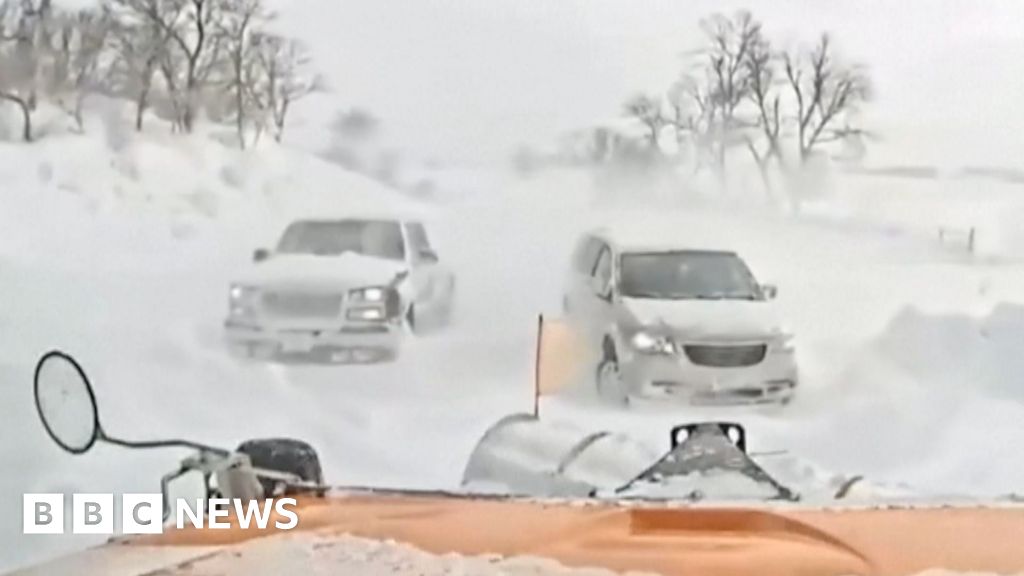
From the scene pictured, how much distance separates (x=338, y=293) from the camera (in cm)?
146

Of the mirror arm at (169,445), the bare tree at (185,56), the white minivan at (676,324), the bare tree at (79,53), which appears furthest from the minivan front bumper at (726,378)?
the bare tree at (79,53)

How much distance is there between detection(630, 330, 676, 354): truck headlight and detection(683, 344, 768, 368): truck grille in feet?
0.08

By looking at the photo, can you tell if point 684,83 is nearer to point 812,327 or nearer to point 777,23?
point 777,23

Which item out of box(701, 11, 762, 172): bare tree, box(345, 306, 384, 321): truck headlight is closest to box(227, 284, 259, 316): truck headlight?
box(345, 306, 384, 321): truck headlight

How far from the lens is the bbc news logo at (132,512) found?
4.72 ft

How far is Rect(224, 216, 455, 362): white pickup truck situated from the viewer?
56.9 inches

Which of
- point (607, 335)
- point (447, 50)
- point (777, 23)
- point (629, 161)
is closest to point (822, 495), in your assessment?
point (607, 335)

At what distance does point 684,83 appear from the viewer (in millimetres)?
1428

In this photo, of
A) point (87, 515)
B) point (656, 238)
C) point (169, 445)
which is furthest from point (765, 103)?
point (87, 515)

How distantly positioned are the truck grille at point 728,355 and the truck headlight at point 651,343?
0.08ft

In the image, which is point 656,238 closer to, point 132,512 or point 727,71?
point 727,71

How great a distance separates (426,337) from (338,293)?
0.38ft

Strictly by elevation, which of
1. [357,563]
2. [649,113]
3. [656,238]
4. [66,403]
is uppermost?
[649,113]

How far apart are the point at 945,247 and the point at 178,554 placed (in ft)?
3.06
